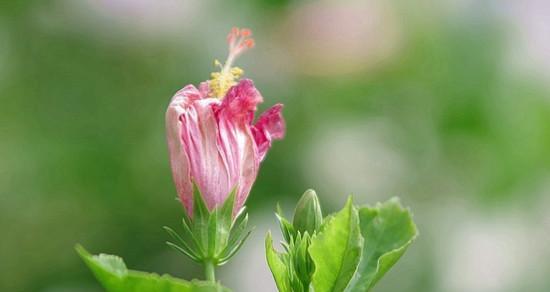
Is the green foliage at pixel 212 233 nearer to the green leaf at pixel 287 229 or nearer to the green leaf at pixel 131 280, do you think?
the green leaf at pixel 287 229

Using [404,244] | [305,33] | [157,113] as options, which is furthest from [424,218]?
[404,244]

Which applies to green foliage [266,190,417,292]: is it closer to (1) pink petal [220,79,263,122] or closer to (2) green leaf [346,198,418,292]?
(2) green leaf [346,198,418,292]

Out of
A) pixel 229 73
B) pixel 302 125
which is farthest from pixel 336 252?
pixel 302 125

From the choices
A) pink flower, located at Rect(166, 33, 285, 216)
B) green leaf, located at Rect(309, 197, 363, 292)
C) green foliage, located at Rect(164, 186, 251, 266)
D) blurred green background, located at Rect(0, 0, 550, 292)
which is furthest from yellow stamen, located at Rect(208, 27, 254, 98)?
blurred green background, located at Rect(0, 0, 550, 292)

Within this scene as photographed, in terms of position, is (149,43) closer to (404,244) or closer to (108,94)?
(108,94)

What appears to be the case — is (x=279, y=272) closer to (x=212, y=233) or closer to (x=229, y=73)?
(x=212, y=233)

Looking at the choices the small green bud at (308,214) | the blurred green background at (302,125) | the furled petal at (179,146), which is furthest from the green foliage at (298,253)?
the blurred green background at (302,125)
